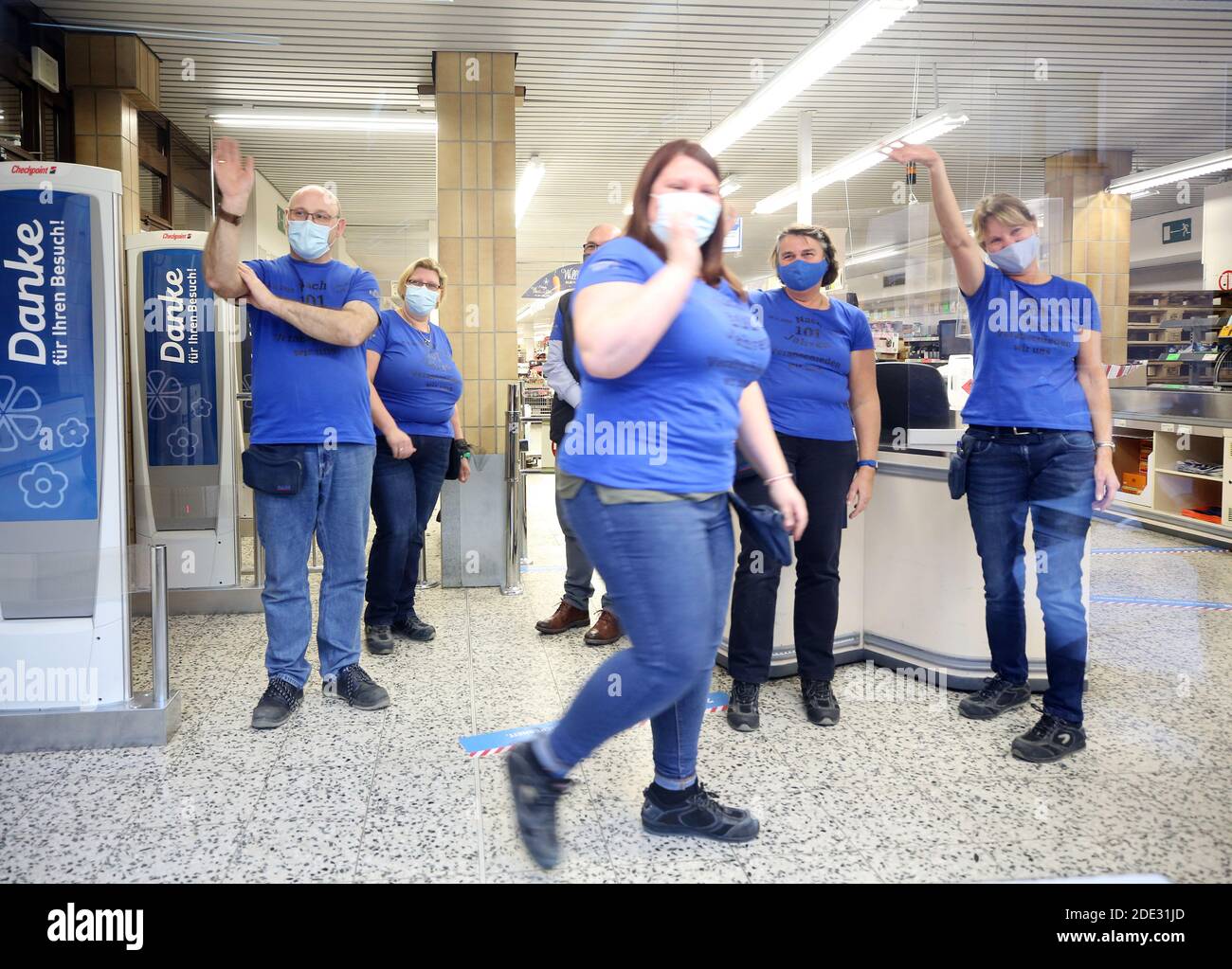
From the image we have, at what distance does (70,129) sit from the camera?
519cm

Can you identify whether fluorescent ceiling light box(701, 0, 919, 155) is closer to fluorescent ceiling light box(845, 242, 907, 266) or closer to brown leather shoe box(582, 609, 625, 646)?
fluorescent ceiling light box(845, 242, 907, 266)

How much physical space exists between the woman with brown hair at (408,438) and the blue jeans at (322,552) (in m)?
0.58

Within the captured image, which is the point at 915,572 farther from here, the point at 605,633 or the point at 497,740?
the point at 497,740

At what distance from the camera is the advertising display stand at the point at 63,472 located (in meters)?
2.38

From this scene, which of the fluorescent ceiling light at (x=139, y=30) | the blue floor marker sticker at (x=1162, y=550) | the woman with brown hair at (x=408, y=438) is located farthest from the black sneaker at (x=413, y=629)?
the blue floor marker sticker at (x=1162, y=550)

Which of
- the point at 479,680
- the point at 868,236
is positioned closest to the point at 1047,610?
the point at 479,680

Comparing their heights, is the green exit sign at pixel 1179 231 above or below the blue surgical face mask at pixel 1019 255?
above

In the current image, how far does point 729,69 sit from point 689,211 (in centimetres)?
499

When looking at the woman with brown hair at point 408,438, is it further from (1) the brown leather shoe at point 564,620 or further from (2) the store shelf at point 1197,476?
(2) the store shelf at point 1197,476

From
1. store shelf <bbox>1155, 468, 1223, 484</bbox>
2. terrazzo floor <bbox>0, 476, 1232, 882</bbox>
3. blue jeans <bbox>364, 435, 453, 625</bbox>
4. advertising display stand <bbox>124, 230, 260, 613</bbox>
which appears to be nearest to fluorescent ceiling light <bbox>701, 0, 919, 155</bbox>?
blue jeans <bbox>364, 435, 453, 625</bbox>

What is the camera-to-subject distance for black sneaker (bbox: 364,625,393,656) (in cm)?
341

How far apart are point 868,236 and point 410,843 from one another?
837cm

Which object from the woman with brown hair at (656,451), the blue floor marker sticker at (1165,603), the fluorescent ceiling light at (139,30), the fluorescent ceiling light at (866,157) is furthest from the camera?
the fluorescent ceiling light at (866,157)

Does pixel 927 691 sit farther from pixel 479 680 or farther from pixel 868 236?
pixel 868 236
